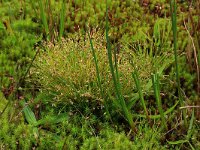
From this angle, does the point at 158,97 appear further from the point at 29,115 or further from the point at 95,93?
the point at 29,115

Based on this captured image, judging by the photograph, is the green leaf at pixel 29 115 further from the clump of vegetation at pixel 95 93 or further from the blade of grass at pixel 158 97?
the blade of grass at pixel 158 97

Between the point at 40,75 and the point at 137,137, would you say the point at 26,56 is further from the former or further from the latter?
the point at 137,137

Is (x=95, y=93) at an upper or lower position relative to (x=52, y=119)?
upper

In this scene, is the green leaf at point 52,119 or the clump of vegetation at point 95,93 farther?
the green leaf at point 52,119

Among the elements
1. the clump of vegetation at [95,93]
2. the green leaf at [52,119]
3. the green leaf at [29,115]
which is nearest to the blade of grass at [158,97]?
the clump of vegetation at [95,93]

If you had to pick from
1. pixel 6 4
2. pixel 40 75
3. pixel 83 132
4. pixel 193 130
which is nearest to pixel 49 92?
pixel 40 75

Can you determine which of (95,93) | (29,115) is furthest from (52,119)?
(95,93)

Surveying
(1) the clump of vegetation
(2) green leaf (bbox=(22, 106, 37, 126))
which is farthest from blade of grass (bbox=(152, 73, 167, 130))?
(2) green leaf (bbox=(22, 106, 37, 126))

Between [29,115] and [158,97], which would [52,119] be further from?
[158,97]

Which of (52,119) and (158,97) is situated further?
(52,119)

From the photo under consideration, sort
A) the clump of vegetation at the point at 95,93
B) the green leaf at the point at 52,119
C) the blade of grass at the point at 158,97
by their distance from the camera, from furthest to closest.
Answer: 1. the green leaf at the point at 52,119
2. the clump of vegetation at the point at 95,93
3. the blade of grass at the point at 158,97

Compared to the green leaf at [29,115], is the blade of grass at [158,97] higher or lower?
higher

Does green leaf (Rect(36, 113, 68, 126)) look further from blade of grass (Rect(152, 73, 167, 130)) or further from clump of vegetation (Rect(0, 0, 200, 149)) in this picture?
blade of grass (Rect(152, 73, 167, 130))
